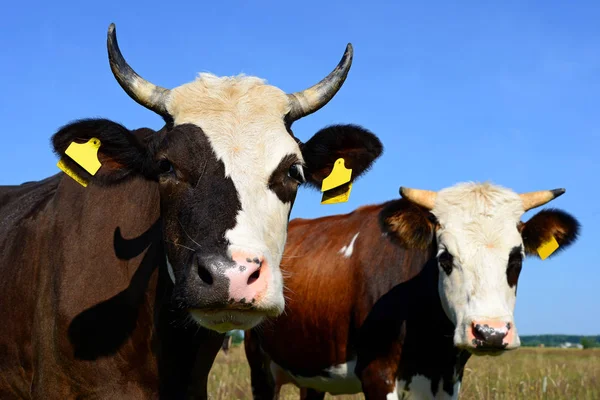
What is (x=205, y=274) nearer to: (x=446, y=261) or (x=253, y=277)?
(x=253, y=277)

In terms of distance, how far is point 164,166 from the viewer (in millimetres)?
4070

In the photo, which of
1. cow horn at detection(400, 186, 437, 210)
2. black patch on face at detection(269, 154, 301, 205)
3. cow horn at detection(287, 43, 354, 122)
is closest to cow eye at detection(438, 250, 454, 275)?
cow horn at detection(400, 186, 437, 210)

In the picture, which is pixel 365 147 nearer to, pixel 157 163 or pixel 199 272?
pixel 157 163

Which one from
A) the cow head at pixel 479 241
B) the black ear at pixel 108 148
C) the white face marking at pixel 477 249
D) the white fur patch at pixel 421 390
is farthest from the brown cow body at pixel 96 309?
the white fur patch at pixel 421 390

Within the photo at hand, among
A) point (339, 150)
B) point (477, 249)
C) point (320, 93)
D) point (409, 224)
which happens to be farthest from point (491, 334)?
point (320, 93)

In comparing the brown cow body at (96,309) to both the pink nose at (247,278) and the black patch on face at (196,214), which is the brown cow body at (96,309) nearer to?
the black patch on face at (196,214)

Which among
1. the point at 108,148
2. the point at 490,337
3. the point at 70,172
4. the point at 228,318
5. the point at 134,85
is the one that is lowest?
the point at 490,337

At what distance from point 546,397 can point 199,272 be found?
674 cm

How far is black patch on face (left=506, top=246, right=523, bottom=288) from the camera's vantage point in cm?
657

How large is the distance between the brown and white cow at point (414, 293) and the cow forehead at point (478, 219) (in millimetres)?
11

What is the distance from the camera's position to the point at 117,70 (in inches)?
176

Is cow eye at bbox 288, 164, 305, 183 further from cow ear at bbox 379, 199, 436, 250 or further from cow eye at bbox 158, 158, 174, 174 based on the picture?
cow ear at bbox 379, 199, 436, 250

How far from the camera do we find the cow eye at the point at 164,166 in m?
4.03

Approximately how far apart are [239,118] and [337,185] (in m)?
1.15
